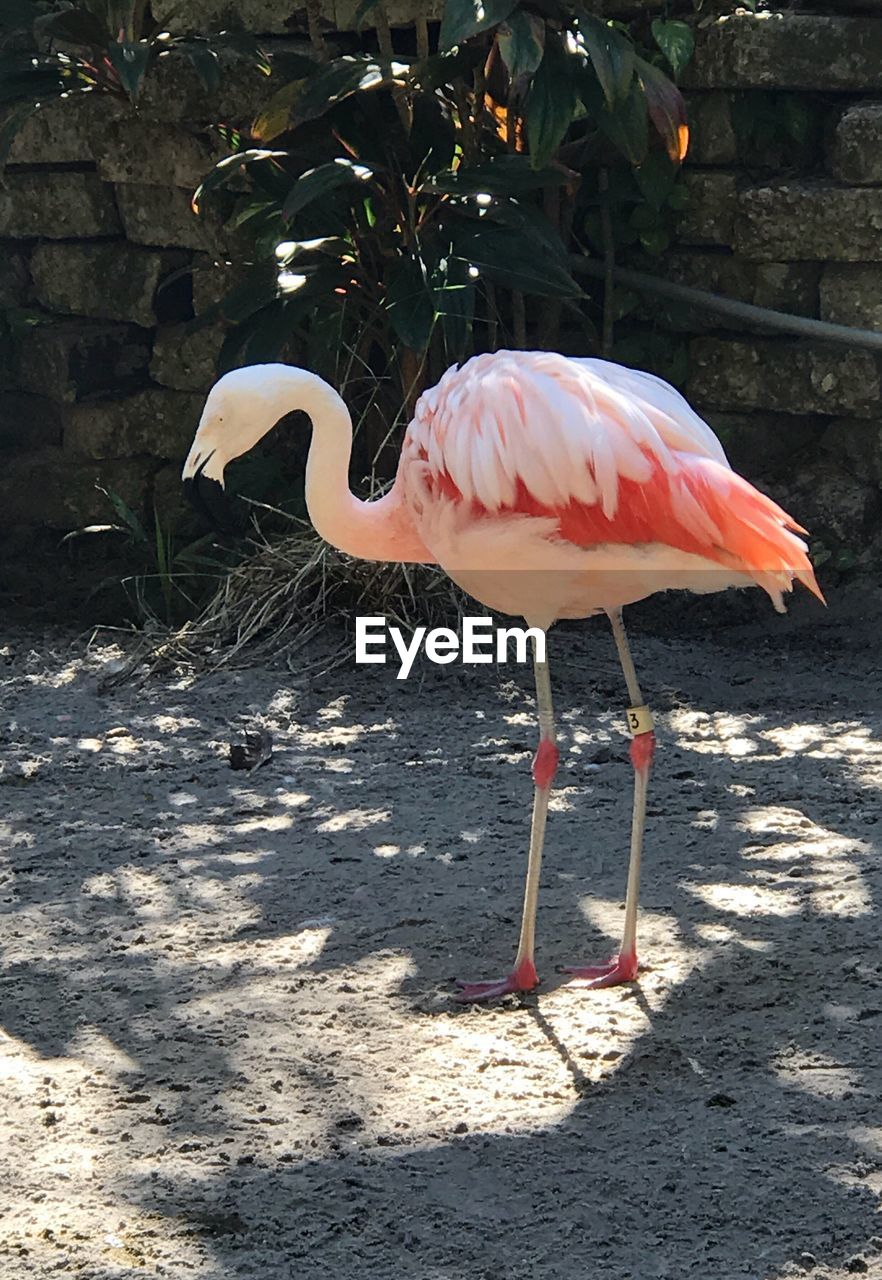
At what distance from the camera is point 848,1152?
250 cm

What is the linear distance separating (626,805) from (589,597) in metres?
0.98

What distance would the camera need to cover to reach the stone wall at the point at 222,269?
5223mm

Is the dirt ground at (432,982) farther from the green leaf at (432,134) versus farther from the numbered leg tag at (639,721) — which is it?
the green leaf at (432,134)

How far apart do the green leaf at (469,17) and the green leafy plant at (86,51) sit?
957mm

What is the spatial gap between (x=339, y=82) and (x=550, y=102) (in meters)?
0.60

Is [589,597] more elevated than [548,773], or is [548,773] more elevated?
[589,597]

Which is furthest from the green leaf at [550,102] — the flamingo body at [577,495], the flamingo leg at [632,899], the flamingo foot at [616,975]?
the flamingo foot at [616,975]

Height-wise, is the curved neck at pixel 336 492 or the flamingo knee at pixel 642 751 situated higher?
the curved neck at pixel 336 492

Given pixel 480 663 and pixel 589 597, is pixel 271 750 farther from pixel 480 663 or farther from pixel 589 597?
pixel 589 597

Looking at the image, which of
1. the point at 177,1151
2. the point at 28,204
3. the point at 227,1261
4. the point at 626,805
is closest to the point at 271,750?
the point at 626,805

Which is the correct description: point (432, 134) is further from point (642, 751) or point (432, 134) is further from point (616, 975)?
point (616, 975)

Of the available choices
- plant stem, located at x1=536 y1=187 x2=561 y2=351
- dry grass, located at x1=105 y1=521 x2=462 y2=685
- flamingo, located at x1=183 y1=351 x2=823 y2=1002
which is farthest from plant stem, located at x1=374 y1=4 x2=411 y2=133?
flamingo, located at x1=183 y1=351 x2=823 y2=1002

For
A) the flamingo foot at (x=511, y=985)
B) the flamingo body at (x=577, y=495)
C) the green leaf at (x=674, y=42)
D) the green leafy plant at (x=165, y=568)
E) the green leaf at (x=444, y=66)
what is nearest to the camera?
the flamingo body at (x=577, y=495)

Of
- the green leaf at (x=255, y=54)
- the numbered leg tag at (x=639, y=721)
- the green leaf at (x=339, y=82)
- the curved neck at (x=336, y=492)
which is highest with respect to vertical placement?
the green leaf at (x=255, y=54)
